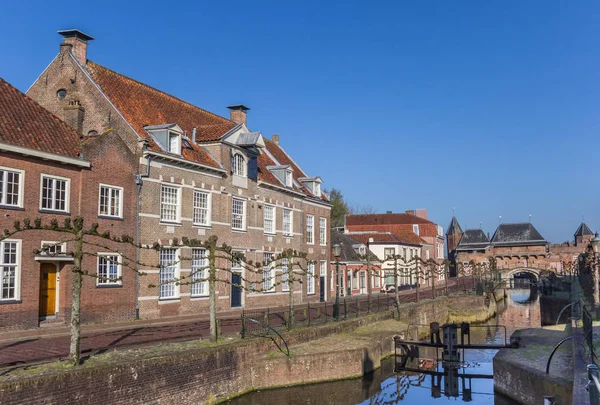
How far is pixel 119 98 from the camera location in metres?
27.5

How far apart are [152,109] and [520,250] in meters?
75.8

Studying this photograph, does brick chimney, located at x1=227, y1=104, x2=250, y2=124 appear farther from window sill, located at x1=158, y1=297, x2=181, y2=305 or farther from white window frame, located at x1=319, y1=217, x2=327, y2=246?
window sill, located at x1=158, y1=297, x2=181, y2=305

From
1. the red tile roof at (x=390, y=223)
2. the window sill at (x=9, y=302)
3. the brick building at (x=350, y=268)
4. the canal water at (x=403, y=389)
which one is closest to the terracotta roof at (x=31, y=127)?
the window sill at (x=9, y=302)

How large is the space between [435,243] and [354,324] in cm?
5371

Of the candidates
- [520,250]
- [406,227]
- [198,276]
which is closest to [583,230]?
[520,250]

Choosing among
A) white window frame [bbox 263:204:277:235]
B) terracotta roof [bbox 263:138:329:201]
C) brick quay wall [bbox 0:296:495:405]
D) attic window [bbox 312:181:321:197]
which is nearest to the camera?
brick quay wall [bbox 0:296:495:405]

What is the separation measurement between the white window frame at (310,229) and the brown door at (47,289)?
68.4 feet

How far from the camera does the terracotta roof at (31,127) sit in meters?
20.9

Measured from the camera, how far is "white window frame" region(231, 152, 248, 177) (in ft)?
104

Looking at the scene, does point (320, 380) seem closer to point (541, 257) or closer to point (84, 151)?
point (84, 151)

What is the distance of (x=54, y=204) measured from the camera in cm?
2177

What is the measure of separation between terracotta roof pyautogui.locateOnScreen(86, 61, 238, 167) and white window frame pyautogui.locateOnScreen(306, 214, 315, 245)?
10.3m

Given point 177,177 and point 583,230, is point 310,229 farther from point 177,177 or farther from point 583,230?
point 583,230

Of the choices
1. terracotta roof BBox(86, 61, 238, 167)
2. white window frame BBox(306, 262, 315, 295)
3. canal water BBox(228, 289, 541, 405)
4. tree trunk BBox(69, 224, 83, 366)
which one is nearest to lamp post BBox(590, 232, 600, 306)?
canal water BBox(228, 289, 541, 405)
